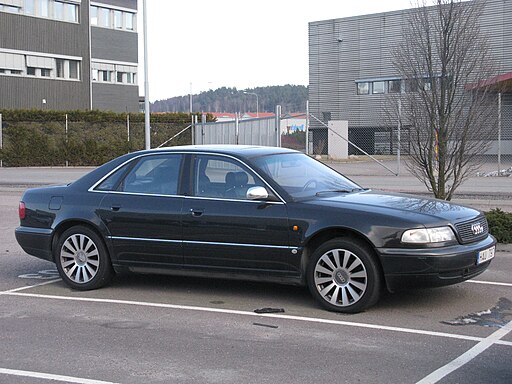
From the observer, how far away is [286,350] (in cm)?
612

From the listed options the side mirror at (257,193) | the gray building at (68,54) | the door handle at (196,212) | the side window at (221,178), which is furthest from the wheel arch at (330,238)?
the gray building at (68,54)

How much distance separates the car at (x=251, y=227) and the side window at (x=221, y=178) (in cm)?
1

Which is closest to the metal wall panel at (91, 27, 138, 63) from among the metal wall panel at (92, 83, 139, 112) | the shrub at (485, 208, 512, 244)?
the metal wall panel at (92, 83, 139, 112)

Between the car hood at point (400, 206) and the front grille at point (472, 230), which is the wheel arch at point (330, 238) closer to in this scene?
the car hood at point (400, 206)

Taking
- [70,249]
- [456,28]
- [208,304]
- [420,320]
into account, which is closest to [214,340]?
[208,304]

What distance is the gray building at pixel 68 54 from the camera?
1807 inches

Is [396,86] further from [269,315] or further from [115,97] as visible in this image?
[115,97]

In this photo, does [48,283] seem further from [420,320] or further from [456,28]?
[456,28]

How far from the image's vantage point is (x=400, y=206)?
751 centimetres

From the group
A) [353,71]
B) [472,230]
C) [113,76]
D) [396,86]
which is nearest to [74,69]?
[113,76]

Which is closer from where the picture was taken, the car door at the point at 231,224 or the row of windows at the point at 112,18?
the car door at the point at 231,224

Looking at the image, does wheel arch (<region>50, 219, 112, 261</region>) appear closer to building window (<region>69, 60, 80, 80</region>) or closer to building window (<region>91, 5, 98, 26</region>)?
building window (<region>69, 60, 80, 80</region>)

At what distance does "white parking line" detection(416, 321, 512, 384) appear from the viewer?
5367 millimetres

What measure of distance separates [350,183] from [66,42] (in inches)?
1712
